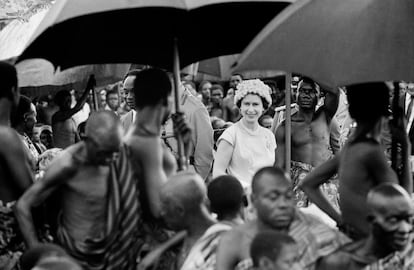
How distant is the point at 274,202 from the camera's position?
700cm

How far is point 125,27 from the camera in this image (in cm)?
839

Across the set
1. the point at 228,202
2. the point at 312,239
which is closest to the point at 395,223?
the point at 312,239

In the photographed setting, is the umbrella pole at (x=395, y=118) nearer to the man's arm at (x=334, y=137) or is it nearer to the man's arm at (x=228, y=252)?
the man's arm at (x=228, y=252)

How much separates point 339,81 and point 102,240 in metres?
1.68

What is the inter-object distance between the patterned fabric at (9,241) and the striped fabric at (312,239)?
1.82 m

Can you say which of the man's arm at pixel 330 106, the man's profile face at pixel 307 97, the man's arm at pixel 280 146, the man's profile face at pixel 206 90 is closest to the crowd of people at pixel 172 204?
the man's arm at pixel 280 146

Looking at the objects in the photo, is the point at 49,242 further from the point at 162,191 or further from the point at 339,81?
the point at 339,81

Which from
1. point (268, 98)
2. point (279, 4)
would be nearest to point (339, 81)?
point (279, 4)

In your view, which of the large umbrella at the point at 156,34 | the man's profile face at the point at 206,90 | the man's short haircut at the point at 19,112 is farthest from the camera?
the man's profile face at the point at 206,90

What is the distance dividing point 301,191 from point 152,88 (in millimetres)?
3605

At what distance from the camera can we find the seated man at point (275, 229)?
22.6 feet

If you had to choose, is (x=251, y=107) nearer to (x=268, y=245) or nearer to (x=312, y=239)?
(x=312, y=239)

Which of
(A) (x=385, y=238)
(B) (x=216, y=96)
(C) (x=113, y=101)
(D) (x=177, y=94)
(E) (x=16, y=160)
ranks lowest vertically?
(B) (x=216, y=96)

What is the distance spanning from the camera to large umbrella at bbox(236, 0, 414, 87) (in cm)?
711
